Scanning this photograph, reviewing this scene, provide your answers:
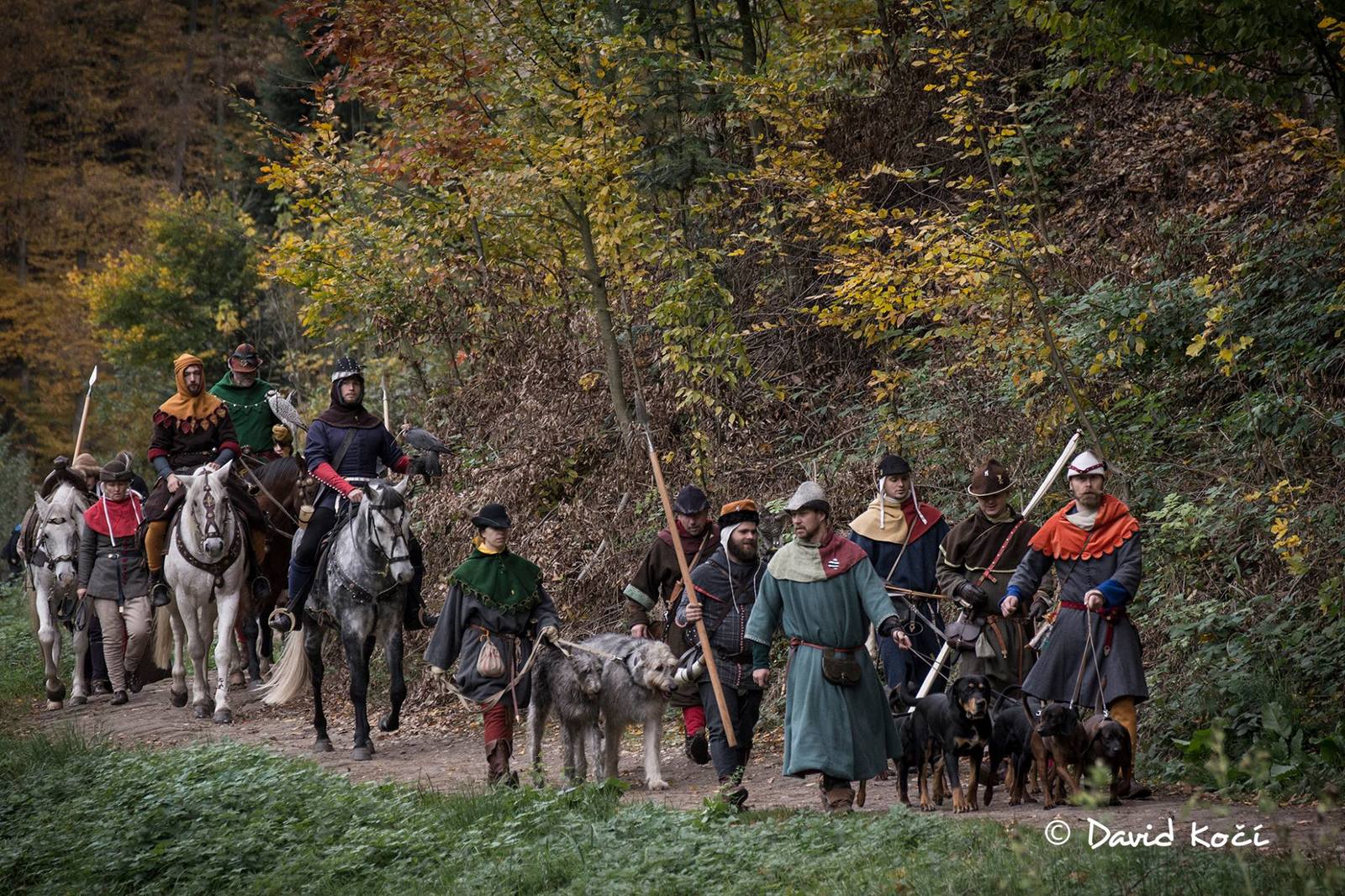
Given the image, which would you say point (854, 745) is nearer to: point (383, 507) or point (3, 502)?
point (383, 507)

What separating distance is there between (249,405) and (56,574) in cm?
297

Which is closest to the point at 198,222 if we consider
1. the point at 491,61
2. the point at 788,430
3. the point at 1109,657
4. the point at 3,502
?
the point at 3,502

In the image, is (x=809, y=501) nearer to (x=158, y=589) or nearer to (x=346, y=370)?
(x=346, y=370)

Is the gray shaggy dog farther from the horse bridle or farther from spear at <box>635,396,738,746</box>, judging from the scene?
the horse bridle

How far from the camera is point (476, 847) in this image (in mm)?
8523

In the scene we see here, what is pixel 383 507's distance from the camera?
479 inches

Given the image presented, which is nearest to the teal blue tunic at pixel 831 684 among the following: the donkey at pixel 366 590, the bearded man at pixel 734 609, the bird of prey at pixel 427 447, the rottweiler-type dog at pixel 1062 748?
the bearded man at pixel 734 609

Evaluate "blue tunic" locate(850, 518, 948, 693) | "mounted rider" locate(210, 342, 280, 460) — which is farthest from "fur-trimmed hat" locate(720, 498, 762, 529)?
"mounted rider" locate(210, 342, 280, 460)

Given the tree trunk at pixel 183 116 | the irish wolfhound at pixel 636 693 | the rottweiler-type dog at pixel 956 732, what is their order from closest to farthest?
the rottweiler-type dog at pixel 956 732 → the irish wolfhound at pixel 636 693 → the tree trunk at pixel 183 116

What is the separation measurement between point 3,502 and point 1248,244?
30.4 meters

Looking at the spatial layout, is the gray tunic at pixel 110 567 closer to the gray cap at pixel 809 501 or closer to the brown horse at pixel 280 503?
the brown horse at pixel 280 503

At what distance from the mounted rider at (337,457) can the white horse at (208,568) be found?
1.19 metres

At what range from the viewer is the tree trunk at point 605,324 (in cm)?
1603

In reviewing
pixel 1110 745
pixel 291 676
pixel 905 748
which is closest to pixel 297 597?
pixel 291 676
